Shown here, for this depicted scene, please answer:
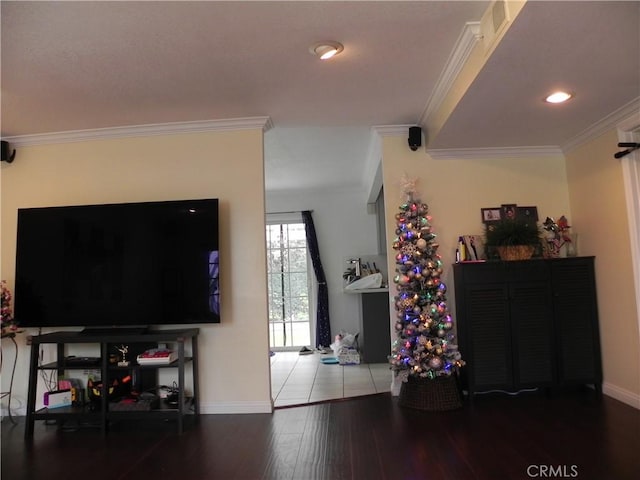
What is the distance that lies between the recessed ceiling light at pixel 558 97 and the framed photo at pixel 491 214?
1.26m

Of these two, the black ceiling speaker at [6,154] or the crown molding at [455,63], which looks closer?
the crown molding at [455,63]

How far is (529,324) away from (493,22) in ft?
8.07

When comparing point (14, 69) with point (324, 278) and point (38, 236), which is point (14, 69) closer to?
point (38, 236)

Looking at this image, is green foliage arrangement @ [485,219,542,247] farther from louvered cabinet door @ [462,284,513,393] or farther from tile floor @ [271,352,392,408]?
tile floor @ [271,352,392,408]

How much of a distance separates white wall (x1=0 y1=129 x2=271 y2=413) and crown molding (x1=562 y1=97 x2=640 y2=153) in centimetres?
274

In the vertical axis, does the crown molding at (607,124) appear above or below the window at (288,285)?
above

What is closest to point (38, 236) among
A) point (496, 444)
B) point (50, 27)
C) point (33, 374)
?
point (33, 374)

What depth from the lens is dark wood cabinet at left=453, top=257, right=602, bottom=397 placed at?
11.6ft

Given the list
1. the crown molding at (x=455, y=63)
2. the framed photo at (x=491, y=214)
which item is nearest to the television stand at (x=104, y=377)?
the crown molding at (x=455, y=63)

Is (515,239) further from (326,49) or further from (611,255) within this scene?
(326,49)

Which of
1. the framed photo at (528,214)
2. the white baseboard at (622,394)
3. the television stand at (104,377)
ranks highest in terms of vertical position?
the framed photo at (528,214)

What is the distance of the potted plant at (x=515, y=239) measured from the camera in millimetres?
3604

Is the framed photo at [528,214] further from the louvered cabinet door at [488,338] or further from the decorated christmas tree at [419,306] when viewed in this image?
the decorated christmas tree at [419,306]

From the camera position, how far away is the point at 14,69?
264 cm
